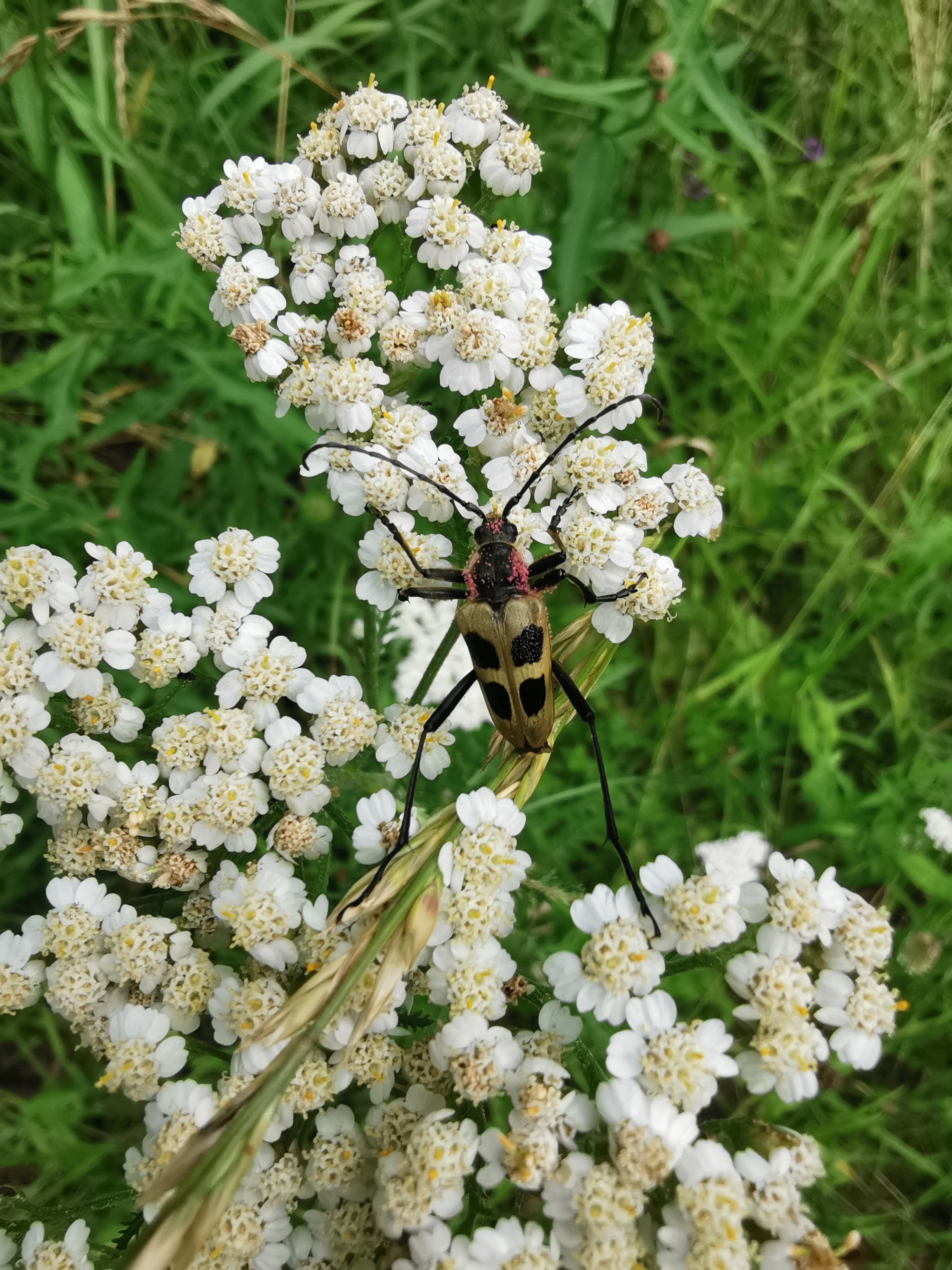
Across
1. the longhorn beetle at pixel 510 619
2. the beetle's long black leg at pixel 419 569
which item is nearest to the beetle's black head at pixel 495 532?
the longhorn beetle at pixel 510 619

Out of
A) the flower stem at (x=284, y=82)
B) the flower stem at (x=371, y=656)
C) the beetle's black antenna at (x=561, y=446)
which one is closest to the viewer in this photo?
the beetle's black antenna at (x=561, y=446)

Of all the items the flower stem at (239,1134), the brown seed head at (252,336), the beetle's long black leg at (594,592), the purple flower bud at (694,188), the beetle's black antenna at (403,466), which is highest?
the purple flower bud at (694,188)

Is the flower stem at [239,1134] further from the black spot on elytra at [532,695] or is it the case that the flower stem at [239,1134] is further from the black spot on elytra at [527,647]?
the black spot on elytra at [527,647]

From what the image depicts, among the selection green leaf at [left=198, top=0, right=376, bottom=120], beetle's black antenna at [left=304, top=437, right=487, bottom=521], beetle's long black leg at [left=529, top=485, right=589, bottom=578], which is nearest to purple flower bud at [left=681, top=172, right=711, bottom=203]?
green leaf at [left=198, top=0, right=376, bottom=120]

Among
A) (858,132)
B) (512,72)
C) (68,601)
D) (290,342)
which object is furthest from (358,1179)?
(858,132)

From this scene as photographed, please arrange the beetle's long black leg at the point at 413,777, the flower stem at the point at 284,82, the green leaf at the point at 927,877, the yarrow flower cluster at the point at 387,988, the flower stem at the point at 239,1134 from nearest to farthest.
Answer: the flower stem at the point at 239,1134 → the yarrow flower cluster at the point at 387,988 → the beetle's long black leg at the point at 413,777 → the green leaf at the point at 927,877 → the flower stem at the point at 284,82

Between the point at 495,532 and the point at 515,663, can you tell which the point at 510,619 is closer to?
the point at 515,663

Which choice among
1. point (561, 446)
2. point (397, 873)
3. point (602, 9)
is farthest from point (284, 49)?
point (397, 873)
